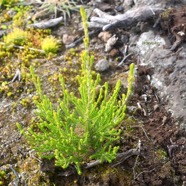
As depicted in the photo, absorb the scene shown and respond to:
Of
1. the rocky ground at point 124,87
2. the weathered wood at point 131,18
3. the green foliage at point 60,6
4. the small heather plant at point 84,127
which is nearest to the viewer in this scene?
the small heather plant at point 84,127

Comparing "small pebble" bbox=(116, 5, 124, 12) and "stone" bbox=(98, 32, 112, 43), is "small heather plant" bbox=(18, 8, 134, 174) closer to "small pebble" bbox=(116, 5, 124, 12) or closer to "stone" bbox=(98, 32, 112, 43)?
"stone" bbox=(98, 32, 112, 43)

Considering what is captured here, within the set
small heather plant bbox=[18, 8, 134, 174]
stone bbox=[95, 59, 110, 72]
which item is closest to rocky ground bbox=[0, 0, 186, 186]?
stone bbox=[95, 59, 110, 72]

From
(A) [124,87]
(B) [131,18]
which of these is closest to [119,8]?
(B) [131,18]

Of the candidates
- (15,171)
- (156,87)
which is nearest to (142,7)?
(156,87)

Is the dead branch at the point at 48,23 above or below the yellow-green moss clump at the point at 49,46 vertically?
above

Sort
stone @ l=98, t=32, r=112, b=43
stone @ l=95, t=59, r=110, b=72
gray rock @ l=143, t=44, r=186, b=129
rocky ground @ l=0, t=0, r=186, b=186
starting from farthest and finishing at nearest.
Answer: stone @ l=98, t=32, r=112, b=43 → stone @ l=95, t=59, r=110, b=72 → gray rock @ l=143, t=44, r=186, b=129 → rocky ground @ l=0, t=0, r=186, b=186

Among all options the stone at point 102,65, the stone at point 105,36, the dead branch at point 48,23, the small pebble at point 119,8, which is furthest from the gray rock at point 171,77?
the dead branch at point 48,23

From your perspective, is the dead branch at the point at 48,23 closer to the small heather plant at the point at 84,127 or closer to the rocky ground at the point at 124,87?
the rocky ground at the point at 124,87

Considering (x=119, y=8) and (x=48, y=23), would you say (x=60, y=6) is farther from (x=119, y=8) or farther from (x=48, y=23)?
(x=119, y=8)
